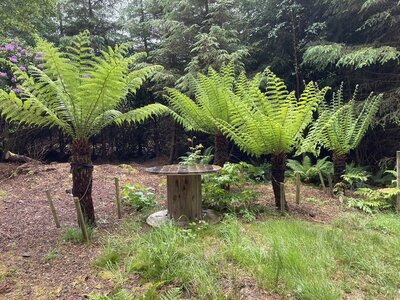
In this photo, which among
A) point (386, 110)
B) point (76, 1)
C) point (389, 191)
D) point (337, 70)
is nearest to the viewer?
point (389, 191)


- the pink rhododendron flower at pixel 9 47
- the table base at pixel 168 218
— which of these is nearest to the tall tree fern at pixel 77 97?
the table base at pixel 168 218

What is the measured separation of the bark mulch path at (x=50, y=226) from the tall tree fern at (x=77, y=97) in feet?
1.70

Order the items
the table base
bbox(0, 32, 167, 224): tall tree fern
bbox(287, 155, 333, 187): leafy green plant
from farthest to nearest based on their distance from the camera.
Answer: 1. bbox(287, 155, 333, 187): leafy green plant
2. the table base
3. bbox(0, 32, 167, 224): tall tree fern

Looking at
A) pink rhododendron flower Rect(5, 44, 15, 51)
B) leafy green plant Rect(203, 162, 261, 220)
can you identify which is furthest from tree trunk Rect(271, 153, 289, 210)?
pink rhododendron flower Rect(5, 44, 15, 51)

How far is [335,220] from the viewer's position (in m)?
3.37

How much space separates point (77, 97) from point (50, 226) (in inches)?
58.0

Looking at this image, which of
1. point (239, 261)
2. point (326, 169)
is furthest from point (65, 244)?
point (326, 169)

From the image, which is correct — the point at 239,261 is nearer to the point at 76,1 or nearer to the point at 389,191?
the point at 389,191

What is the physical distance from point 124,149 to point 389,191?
7.06 metres

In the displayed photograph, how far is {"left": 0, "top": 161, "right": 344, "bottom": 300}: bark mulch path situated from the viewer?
2.04 metres

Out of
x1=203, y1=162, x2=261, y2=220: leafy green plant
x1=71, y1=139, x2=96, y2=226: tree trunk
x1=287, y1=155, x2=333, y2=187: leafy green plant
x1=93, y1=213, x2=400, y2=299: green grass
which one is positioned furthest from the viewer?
x1=287, y1=155, x2=333, y2=187: leafy green plant

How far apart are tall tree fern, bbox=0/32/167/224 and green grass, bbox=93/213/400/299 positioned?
2.77 feet

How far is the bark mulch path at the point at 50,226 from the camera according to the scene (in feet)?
6.68

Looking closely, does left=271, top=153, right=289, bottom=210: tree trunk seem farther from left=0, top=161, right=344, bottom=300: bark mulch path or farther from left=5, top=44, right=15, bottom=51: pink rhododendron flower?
left=5, top=44, right=15, bottom=51: pink rhododendron flower
